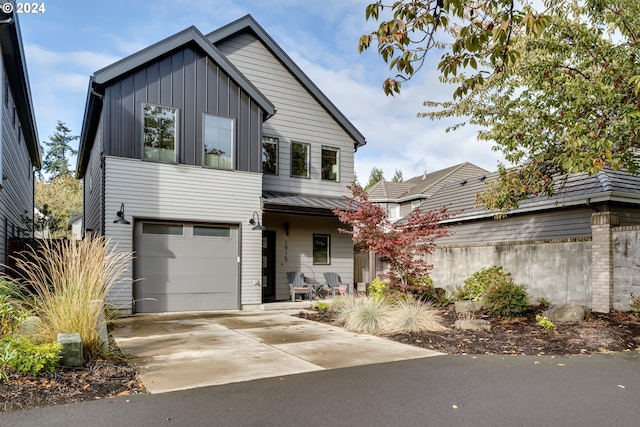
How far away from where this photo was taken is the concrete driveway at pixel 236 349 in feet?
16.6

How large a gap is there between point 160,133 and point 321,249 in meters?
5.67

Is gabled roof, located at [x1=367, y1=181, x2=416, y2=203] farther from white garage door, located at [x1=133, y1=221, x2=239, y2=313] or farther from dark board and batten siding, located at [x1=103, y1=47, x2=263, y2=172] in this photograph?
white garage door, located at [x1=133, y1=221, x2=239, y2=313]

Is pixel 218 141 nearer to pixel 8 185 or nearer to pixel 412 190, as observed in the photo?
pixel 8 185

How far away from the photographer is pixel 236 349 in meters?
6.39

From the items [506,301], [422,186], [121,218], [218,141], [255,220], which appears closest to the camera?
[506,301]

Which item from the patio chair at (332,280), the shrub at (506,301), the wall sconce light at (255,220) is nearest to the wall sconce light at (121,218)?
the wall sconce light at (255,220)

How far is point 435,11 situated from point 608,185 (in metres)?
9.09

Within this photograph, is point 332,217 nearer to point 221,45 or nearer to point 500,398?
point 221,45

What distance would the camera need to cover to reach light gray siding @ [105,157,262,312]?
32.3 feet

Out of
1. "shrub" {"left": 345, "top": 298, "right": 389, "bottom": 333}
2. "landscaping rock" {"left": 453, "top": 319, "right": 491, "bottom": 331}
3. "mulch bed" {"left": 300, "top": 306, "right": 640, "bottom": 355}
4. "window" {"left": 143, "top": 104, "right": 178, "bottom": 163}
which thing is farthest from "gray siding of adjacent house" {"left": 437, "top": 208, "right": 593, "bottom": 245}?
"window" {"left": 143, "top": 104, "right": 178, "bottom": 163}

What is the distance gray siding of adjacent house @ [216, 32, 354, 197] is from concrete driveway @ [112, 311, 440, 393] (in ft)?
16.3

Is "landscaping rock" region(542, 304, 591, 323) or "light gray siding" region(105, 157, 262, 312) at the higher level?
"light gray siding" region(105, 157, 262, 312)

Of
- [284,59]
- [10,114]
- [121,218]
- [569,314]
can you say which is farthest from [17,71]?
[569,314]

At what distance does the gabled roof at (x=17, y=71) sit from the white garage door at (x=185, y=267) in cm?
406
